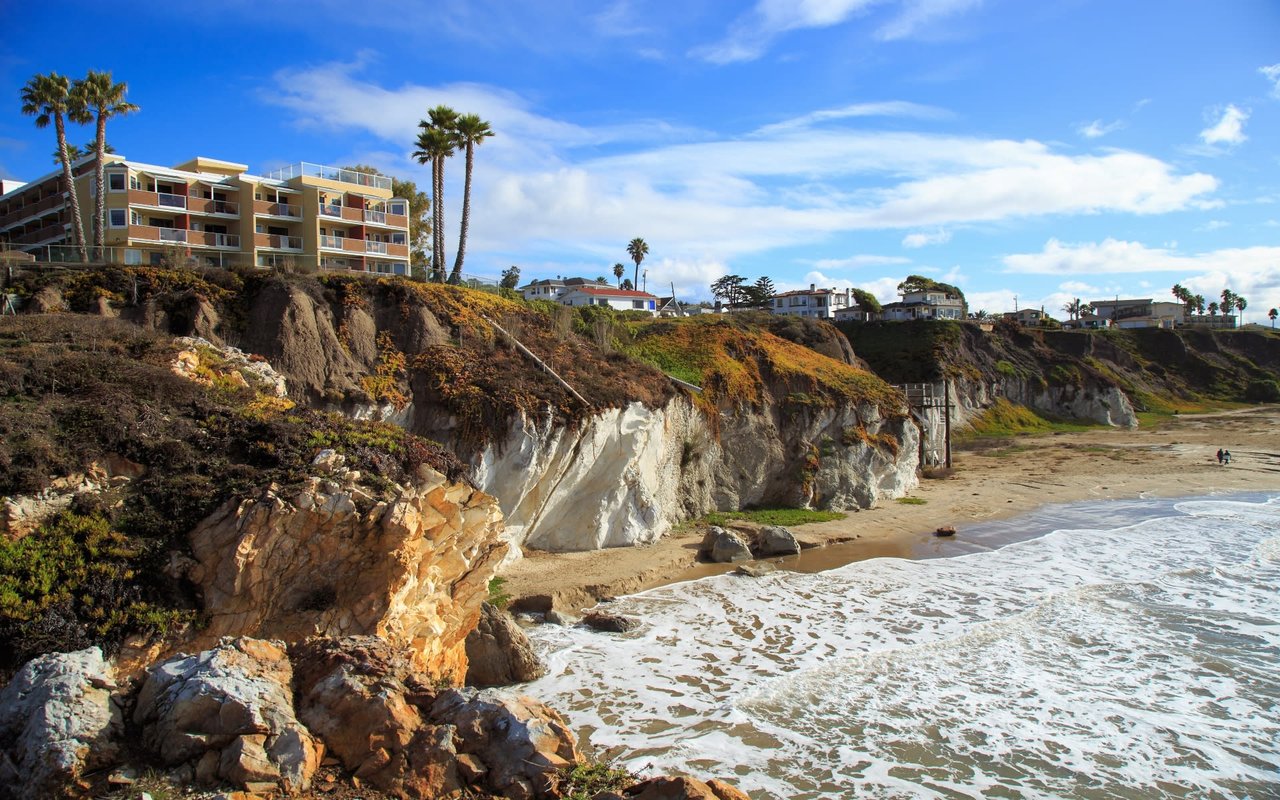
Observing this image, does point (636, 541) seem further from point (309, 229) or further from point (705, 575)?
point (309, 229)

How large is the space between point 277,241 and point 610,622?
30.4m

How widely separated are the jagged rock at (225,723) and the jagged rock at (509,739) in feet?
4.85

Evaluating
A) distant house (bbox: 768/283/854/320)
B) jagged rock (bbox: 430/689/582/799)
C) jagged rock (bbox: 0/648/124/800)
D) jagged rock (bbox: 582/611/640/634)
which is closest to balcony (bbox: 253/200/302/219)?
jagged rock (bbox: 582/611/640/634)

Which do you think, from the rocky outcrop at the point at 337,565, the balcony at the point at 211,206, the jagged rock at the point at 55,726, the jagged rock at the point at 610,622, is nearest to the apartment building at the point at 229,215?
the balcony at the point at 211,206

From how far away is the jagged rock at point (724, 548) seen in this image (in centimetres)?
2423

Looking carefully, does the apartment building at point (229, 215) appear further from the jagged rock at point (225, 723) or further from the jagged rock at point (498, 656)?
the jagged rock at point (225, 723)

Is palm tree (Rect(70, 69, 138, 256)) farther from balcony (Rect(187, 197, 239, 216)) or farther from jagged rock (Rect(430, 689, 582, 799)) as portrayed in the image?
jagged rock (Rect(430, 689, 582, 799))

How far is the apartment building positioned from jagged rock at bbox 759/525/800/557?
22.5 meters

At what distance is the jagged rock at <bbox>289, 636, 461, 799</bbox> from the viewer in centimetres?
783

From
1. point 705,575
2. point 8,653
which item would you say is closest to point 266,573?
point 8,653

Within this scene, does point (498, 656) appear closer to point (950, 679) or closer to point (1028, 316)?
point (950, 679)

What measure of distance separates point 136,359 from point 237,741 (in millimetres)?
11549

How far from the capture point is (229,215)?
3809 cm

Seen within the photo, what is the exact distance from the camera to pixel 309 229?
3978cm
